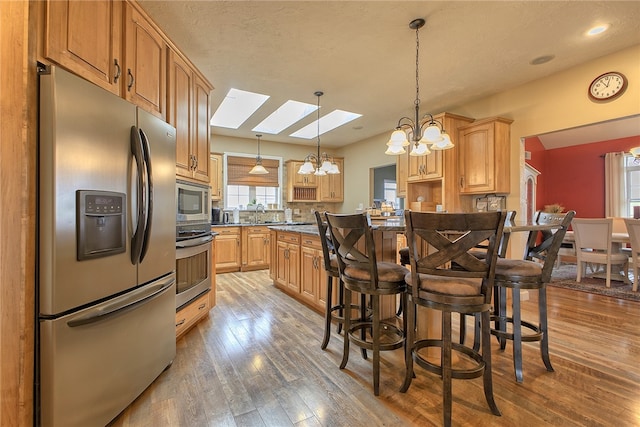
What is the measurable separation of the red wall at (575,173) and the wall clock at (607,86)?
3628 mm

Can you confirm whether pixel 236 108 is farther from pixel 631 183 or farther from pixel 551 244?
pixel 631 183

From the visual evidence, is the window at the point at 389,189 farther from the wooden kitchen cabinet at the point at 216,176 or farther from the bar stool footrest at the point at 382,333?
the bar stool footrest at the point at 382,333

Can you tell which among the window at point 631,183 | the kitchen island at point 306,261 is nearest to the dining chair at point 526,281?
the kitchen island at point 306,261

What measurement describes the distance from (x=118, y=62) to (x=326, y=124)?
13.7ft

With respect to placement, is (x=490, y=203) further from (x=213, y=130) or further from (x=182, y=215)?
(x=213, y=130)

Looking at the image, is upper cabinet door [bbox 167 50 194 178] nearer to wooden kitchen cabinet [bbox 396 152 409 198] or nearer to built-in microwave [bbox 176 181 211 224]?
built-in microwave [bbox 176 181 211 224]

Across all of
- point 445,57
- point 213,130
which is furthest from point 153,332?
Answer: point 213,130

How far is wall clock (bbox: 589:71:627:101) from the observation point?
3007 mm

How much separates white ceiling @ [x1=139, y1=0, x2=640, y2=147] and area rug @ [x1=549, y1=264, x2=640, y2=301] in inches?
115

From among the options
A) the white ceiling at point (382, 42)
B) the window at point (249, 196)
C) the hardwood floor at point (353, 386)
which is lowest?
the hardwood floor at point (353, 386)

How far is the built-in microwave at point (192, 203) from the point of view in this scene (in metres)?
2.37

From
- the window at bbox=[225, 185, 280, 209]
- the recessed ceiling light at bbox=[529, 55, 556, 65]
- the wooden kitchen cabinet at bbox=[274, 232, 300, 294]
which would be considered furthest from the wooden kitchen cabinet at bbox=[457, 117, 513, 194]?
the window at bbox=[225, 185, 280, 209]

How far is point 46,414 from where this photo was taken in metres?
1.18

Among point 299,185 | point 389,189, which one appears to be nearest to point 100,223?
point 299,185
